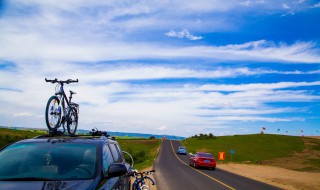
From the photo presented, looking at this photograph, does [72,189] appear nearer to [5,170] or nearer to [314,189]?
[5,170]

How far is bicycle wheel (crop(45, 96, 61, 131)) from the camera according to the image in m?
8.92

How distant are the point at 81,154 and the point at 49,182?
91cm

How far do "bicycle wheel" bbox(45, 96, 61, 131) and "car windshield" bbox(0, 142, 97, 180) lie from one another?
12.6 feet

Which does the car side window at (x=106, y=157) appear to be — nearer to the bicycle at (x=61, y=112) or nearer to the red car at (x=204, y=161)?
the bicycle at (x=61, y=112)

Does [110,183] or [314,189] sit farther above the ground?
[110,183]

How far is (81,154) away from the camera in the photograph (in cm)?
500

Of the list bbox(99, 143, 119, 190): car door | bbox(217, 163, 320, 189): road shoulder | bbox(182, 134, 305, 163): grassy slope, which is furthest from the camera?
bbox(182, 134, 305, 163): grassy slope

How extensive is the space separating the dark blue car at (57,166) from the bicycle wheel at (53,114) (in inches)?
143

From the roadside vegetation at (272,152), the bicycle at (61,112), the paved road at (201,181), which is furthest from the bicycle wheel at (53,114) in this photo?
the roadside vegetation at (272,152)

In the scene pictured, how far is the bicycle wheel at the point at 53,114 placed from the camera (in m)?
8.92

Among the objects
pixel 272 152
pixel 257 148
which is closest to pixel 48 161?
pixel 272 152

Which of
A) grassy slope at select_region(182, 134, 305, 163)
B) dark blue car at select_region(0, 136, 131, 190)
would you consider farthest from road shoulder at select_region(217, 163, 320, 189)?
grassy slope at select_region(182, 134, 305, 163)

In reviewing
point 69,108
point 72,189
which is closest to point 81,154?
point 72,189

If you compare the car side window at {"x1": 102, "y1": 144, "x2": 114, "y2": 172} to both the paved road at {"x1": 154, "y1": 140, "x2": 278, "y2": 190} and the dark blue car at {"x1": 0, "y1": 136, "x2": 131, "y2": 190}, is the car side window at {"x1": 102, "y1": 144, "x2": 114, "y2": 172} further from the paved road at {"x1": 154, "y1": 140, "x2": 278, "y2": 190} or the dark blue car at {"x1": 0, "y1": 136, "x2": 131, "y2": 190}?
the paved road at {"x1": 154, "y1": 140, "x2": 278, "y2": 190}
